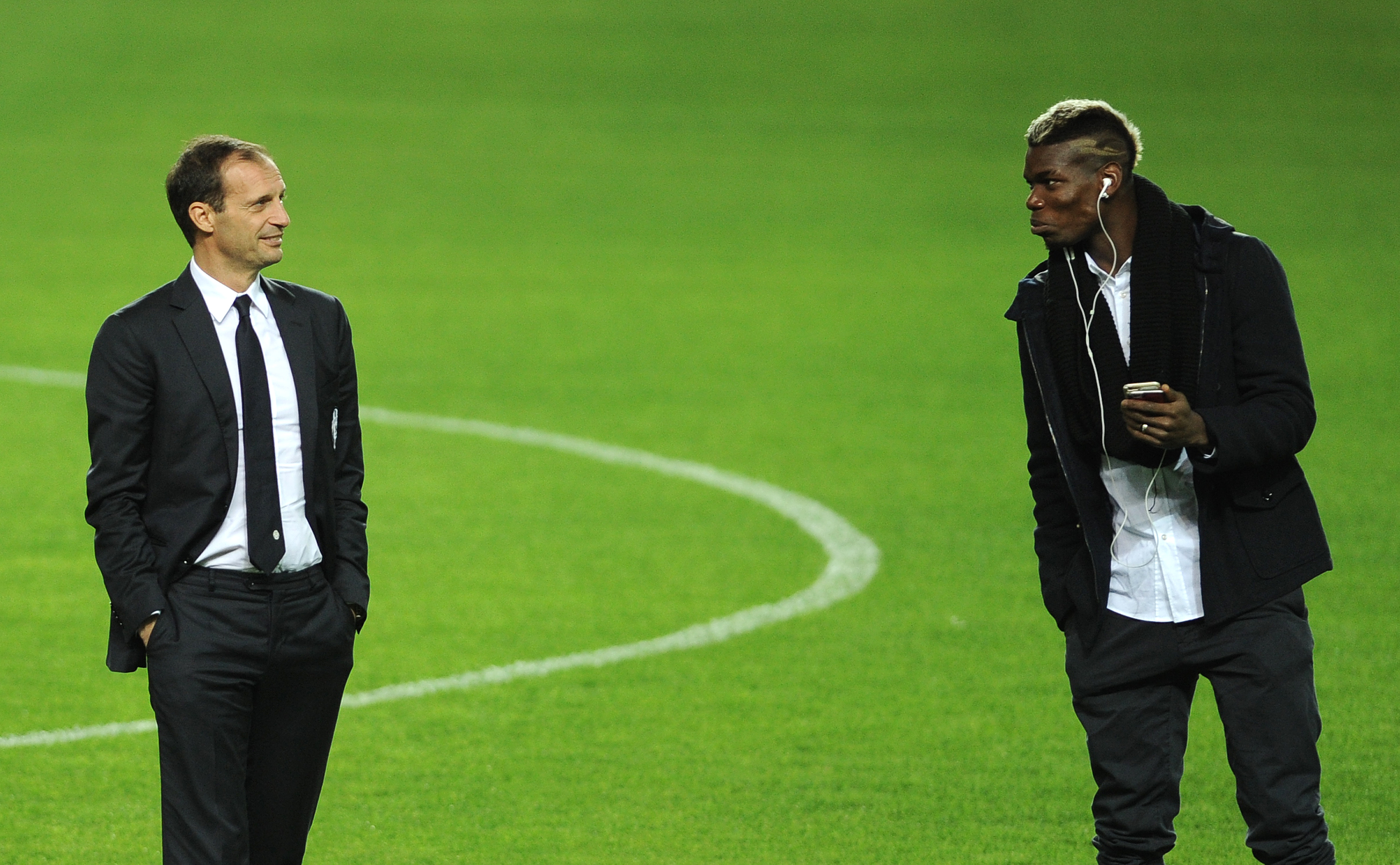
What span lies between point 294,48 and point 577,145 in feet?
19.2

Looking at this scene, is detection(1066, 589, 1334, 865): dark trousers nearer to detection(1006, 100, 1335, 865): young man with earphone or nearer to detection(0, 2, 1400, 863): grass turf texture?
detection(1006, 100, 1335, 865): young man with earphone

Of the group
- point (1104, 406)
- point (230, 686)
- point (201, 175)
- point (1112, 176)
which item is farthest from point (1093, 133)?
point (230, 686)

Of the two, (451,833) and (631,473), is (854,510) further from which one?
(451,833)

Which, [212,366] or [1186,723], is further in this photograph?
[1186,723]

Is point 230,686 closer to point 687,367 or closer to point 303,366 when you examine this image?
point 303,366

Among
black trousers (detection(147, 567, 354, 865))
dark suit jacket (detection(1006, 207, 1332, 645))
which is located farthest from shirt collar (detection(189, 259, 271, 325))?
dark suit jacket (detection(1006, 207, 1332, 645))

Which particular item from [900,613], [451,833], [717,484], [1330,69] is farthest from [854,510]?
[1330,69]

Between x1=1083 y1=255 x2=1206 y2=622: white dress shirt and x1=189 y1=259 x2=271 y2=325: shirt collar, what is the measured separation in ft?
5.95

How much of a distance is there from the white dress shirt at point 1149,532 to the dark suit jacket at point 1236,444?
3cm

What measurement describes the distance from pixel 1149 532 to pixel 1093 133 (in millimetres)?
874

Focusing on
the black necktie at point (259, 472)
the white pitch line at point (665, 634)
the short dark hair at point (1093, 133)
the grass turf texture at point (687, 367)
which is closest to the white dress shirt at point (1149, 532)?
the short dark hair at point (1093, 133)

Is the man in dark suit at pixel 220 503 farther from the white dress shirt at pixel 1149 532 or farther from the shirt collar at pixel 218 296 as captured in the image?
the white dress shirt at pixel 1149 532

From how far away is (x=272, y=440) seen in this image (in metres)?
3.91

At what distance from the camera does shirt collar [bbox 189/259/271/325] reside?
156 inches
